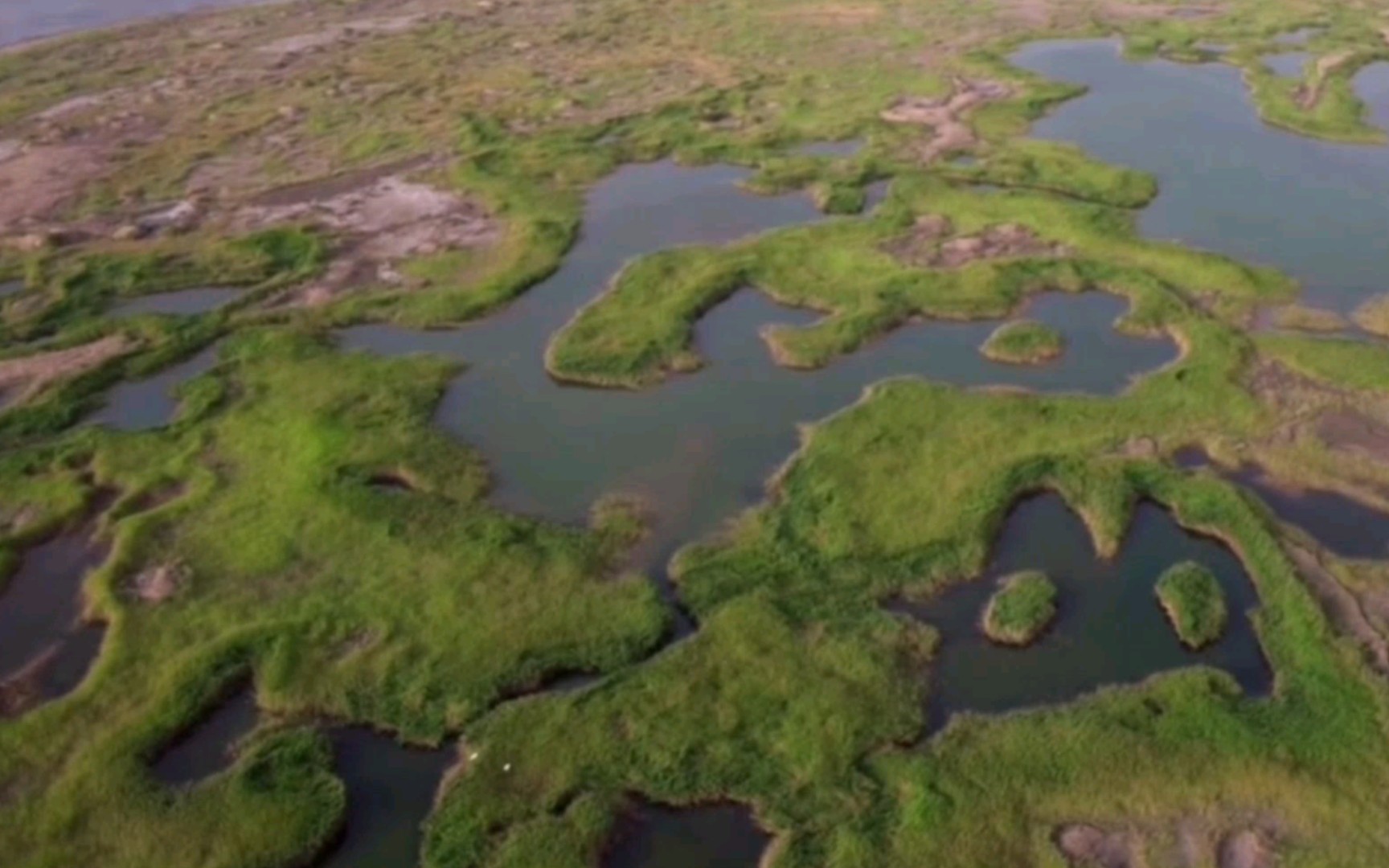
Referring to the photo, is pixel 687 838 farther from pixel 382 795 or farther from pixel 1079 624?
pixel 1079 624

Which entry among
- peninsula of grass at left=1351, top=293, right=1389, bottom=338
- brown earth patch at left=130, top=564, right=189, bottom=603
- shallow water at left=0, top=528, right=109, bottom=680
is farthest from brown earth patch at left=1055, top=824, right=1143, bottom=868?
peninsula of grass at left=1351, top=293, right=1389, bottom=338

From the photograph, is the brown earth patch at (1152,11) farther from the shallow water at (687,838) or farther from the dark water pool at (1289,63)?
the shallow water at (687,838)

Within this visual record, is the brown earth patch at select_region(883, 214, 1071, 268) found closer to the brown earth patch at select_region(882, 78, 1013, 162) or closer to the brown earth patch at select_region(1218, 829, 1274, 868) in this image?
the brown earth patch at select_region(882, 78, 1013, 162)

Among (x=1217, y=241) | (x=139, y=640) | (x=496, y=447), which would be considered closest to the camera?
(x=139, y=640)

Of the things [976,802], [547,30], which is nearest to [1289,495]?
[976,802]

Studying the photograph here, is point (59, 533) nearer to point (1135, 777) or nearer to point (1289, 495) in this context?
point (1135, 777)

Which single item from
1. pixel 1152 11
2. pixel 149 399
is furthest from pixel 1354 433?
pixel 1152 11
